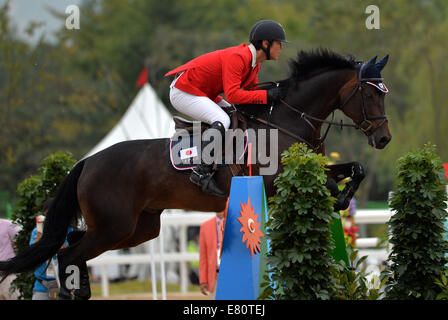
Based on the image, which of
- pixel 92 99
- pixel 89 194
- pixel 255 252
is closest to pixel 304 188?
pixel 255 252

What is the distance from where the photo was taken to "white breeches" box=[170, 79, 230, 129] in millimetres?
5016

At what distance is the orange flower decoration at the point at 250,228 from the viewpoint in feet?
14.6

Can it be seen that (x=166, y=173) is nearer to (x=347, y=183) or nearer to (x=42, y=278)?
(x=347, y=183)

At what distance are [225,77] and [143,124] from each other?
8603mm

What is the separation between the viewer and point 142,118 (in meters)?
13.5

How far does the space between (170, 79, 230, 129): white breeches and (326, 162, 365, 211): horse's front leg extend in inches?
38.7

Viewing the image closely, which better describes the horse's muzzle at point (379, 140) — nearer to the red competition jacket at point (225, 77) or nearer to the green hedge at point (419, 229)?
the green hedge at point (419, 229)

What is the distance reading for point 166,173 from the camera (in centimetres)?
524

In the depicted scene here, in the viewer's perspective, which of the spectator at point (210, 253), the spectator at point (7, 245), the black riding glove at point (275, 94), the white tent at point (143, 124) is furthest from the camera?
the white tent at point (143, 124)

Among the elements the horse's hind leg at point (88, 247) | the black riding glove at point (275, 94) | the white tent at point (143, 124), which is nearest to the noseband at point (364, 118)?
the black riding glove at point (275, 94)

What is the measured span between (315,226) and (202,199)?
1.40 m

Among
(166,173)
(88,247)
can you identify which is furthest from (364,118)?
(88,247)

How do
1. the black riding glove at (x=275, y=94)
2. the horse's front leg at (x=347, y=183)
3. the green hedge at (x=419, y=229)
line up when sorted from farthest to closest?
the black riding glove at (x=275, y=94)
the horse's front leg at (x=347, y=183)
the green hedge at (x=419, y=229)

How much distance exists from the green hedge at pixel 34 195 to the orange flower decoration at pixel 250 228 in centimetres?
276
